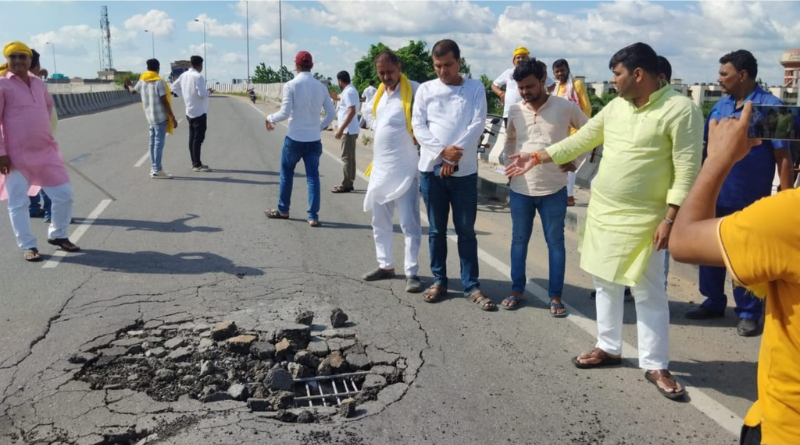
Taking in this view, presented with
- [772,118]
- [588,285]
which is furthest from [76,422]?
[588,285]

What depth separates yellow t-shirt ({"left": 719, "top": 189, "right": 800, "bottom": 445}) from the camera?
158 cm

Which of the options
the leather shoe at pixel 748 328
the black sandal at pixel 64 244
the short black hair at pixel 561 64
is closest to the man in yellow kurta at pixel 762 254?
the leather shoe at pixel 748 328

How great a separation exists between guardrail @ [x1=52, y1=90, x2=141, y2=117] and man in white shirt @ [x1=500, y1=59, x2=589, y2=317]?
27710 millimetres

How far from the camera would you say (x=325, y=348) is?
445 centimetres

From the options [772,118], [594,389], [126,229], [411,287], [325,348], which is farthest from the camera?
[126,229]

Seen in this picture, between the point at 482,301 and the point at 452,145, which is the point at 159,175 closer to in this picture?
the point at 452,145

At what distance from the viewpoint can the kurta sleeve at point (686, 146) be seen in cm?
370

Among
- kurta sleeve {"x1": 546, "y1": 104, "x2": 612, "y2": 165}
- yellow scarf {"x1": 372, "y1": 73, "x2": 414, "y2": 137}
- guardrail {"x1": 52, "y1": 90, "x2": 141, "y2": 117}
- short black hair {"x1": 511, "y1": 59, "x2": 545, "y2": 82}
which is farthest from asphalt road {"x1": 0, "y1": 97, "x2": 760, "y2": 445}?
guardrail {"x1": 52, "y1": 90, "x2": 141, "y2": 117}

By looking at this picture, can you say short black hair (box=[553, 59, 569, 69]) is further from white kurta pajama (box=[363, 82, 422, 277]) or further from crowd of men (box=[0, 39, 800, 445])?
white kurta pajama (box=[363, 82, 422, 277])

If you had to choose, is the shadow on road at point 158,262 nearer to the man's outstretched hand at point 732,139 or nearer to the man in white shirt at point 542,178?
the man in white shirt at point 542,178

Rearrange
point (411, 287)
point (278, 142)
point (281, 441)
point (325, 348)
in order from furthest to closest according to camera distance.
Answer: point (278, 142), point (411, 287), point (325, 348), point (281, 441)

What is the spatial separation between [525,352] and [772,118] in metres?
2.98

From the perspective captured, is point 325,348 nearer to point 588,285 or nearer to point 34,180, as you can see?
point 588,285

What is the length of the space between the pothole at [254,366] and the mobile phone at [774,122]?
254 cm
